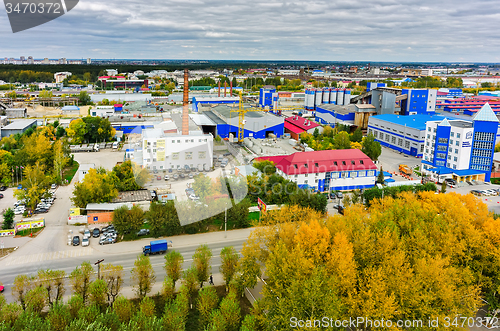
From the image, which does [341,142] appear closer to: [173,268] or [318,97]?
[173,268]

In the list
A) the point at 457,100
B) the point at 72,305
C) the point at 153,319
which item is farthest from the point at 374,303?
the point at 457,100

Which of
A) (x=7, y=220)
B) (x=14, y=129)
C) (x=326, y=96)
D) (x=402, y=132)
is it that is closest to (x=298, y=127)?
(x=402, y=132)

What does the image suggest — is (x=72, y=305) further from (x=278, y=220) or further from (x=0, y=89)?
(x=0, y=89)

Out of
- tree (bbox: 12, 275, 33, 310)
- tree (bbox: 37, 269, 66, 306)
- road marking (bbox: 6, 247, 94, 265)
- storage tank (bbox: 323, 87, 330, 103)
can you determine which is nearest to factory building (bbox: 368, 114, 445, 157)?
storage tank (bbox: 323, 87, 330, 103)

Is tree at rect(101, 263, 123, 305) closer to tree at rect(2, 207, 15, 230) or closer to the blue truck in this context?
the blue truck

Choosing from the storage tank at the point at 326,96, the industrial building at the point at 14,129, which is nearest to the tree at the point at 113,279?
the industrial building at the point at 14,129

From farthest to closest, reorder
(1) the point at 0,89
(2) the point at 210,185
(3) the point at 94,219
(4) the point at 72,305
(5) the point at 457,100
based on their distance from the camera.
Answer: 1. (1) the point at 0,89
2. (5) the point at 457,100
3. (2) the point at 210,185
4. (3) the point at 94,219
5. (4) the point at 72,305
